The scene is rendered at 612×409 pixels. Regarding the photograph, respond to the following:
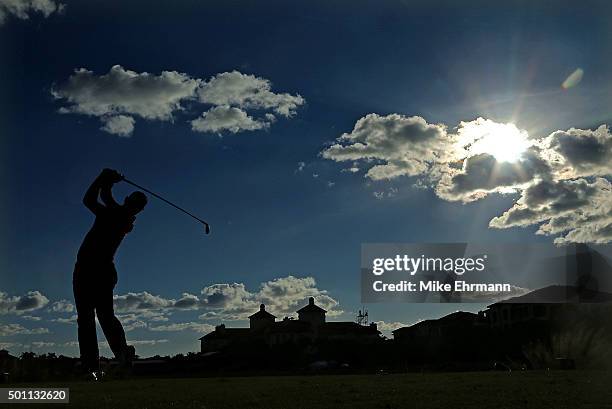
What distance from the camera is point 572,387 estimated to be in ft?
56.4

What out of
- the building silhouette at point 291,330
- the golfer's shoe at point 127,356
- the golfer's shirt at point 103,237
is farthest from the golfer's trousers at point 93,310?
the building silhouette at point 291,330

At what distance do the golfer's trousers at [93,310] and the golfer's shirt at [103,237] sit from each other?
0.61 feet

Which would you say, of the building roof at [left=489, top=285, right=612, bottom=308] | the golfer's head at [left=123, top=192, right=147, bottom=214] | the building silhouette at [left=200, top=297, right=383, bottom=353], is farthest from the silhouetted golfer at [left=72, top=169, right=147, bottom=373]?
the building silhouette at [left=200, top=297, right=383, bottom=353]

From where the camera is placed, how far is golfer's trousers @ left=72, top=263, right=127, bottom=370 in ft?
52.3

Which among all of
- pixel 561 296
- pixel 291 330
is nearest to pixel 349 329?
pixel 291 330

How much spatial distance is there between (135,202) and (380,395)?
7.06m

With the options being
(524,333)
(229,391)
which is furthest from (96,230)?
(524,333)

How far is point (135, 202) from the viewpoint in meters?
16.4

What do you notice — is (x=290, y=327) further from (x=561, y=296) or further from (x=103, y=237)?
(x=103, y=237)

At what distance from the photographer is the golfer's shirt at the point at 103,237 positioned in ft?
52.6

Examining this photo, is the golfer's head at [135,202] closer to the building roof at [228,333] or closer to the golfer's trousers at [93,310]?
the golfer's trousers at [93,310]

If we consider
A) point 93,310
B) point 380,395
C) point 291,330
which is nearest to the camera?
point 93,310

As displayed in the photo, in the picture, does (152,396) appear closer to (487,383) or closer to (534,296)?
(487,383)

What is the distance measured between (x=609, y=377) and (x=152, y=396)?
12.5 m
